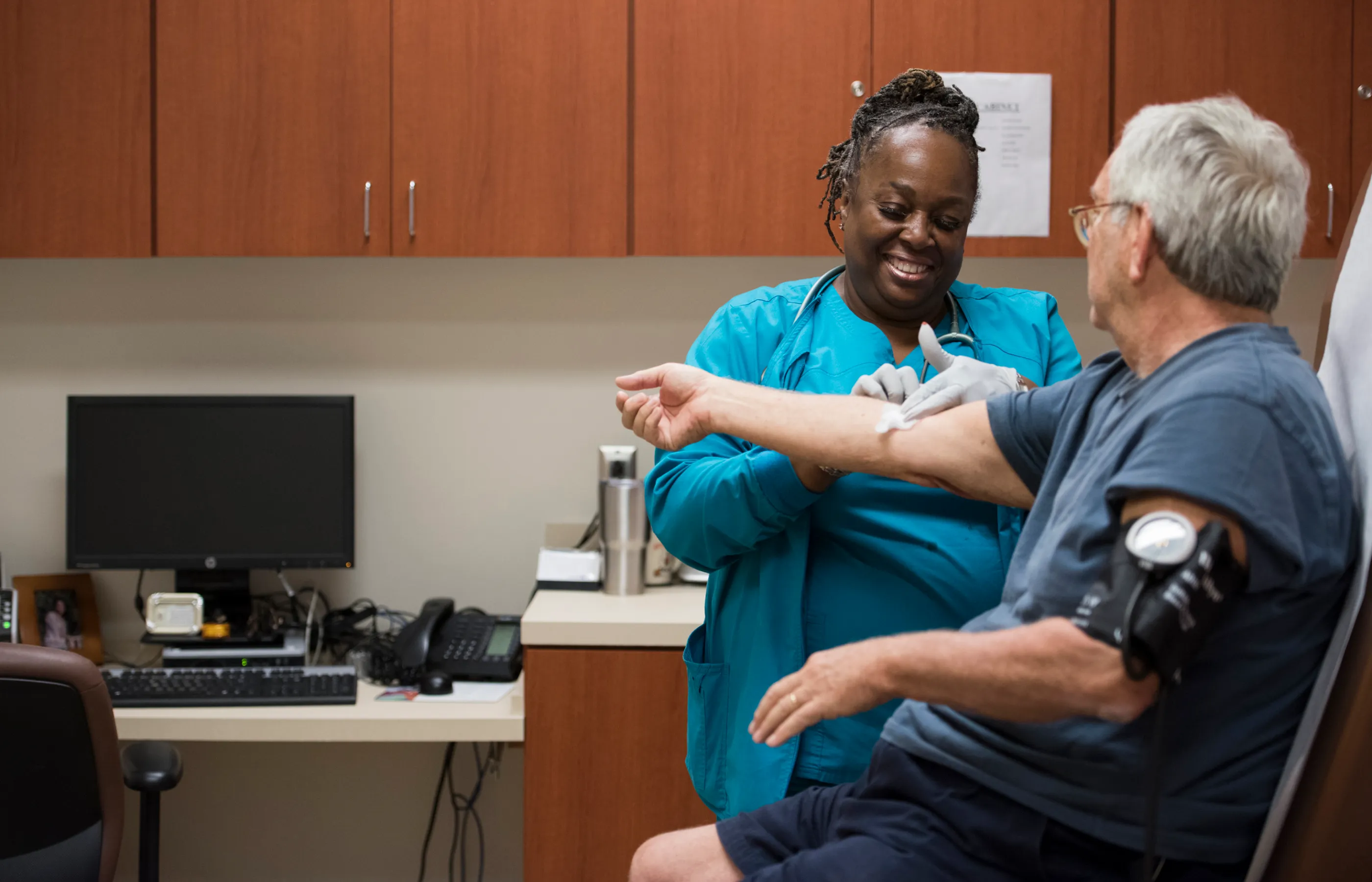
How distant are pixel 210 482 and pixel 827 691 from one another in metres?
2.19

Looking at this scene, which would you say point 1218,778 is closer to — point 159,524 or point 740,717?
point 740,717

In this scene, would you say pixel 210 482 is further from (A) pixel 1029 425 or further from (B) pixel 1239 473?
(B) pixel 1239 473

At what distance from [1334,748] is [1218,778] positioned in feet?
0.31

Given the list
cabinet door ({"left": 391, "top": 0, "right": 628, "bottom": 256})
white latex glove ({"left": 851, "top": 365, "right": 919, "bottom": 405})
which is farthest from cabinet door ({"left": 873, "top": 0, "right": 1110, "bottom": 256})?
white latex glove ({"left": 851, "top": 365, "right": 919, "bottom": 405})

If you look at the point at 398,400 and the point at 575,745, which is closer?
the point at 575,745

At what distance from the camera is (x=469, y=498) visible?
3049mm

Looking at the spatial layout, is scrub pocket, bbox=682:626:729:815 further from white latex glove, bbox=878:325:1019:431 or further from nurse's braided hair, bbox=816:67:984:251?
nurse's braided hair, bbox=816:67:984:251

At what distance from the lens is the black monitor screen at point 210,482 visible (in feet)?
9.09

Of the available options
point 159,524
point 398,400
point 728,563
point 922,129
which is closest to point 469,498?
point 398,400

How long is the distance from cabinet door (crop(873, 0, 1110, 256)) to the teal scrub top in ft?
3.90

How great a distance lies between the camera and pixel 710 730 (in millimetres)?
1562

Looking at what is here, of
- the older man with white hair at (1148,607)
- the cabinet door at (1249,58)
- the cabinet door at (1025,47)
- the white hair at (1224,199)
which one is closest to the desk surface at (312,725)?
the older man with white hair at (1148,607)

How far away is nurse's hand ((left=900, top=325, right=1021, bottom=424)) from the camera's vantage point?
1357 millimetres

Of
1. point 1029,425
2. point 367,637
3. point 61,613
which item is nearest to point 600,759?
point 367,637
